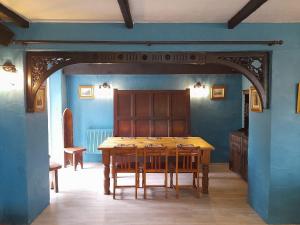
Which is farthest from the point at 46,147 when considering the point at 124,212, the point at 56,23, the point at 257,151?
the point at 257,151

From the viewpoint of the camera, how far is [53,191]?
197 inches

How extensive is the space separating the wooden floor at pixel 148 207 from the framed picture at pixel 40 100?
145 cm

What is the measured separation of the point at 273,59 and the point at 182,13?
4.21 ft

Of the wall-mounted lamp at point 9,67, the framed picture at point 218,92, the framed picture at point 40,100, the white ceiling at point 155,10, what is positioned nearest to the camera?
the white ceiling at point 155,10

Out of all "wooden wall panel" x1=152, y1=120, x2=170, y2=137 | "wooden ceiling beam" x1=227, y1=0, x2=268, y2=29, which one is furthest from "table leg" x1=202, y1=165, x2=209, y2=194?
"wooden ceiling beam" x1=227, y1=0, x2=268, y2=29

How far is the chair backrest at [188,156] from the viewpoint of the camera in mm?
4559

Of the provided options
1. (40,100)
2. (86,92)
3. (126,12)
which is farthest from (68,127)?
(126,12)

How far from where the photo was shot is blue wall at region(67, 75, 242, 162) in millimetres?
7156

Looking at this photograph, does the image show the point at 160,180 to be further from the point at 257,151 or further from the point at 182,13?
the point at 182,13

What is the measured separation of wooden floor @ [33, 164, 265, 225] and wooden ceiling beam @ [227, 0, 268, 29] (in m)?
2.49

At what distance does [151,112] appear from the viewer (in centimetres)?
695

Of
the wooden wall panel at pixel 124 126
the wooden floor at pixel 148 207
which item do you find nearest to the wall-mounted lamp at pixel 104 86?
the wooden wall panel at pixel 124 126

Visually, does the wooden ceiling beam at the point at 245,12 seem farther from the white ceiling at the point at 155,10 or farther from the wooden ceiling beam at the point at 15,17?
the wooden ceiling beam at the point at 15,17

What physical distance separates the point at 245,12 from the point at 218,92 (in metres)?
4.11
